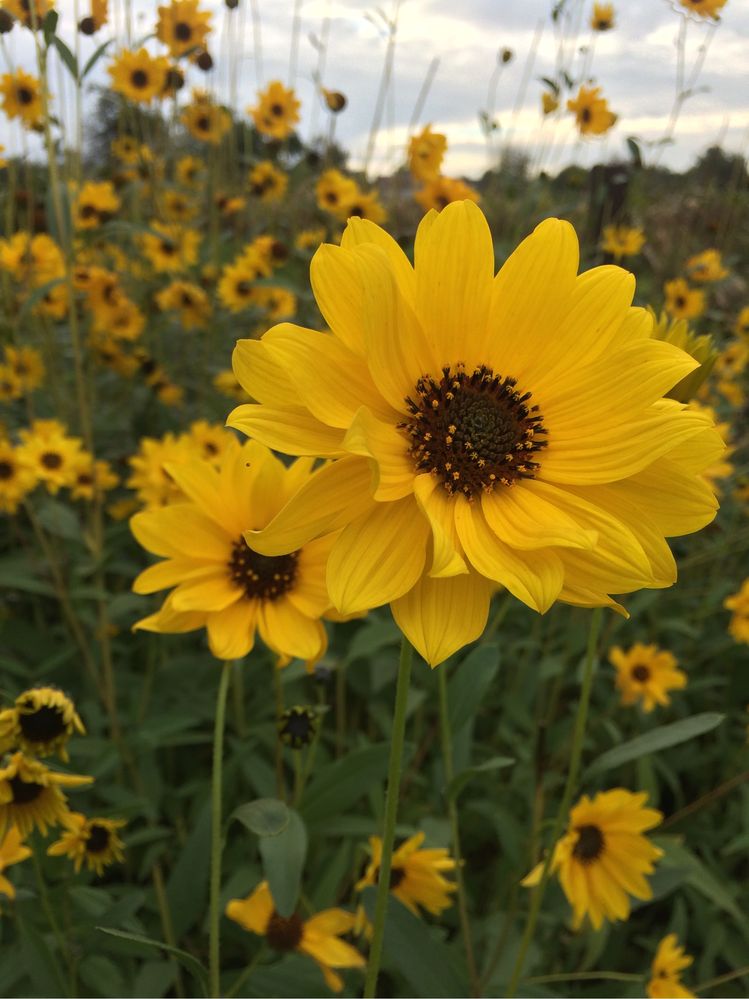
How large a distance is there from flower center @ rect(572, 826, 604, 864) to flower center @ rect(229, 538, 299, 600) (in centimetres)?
73

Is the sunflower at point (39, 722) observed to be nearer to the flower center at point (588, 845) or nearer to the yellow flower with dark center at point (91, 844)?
the yellow flower with dark center at point (91, 844)

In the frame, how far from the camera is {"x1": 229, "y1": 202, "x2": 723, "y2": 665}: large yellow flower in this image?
2.21ft

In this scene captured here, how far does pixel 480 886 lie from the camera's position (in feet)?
5.85

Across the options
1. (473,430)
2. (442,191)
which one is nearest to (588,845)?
(473,430)

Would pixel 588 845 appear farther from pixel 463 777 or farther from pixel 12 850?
pixel 12 850

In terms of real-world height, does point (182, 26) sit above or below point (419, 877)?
above

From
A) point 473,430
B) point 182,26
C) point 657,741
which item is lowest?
point 657,741

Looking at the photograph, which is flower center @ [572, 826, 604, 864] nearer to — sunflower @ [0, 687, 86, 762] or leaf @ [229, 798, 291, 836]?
leaf @ [229, 798, 291, 836]

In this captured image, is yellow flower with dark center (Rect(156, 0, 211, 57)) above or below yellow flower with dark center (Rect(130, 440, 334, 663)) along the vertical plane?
above

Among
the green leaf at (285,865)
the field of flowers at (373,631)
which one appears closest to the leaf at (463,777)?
the field of flowers at (373,631)

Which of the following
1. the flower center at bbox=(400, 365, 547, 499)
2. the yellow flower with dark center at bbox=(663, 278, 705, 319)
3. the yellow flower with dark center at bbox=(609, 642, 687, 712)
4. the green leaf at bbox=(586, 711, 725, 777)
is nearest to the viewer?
the flower center at bbox=(400, 365, 547, 499)

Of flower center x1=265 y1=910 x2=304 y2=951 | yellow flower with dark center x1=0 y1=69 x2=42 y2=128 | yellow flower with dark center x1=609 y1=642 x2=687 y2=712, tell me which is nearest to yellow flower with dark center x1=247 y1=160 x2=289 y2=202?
yellow flower with dark center x1=0 y1=69 x2=42 y2=128

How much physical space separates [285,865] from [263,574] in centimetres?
37

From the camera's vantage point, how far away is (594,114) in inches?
137
